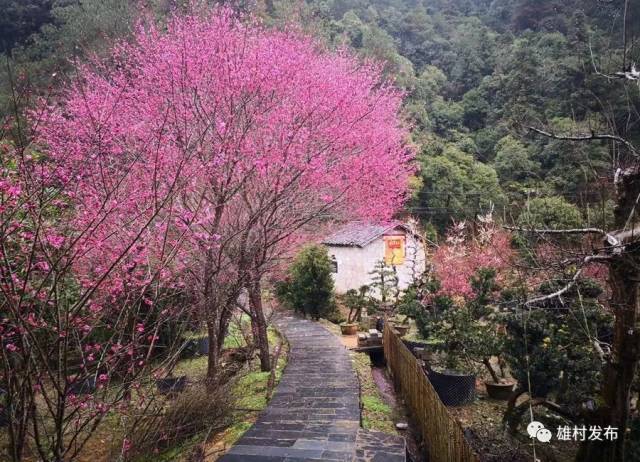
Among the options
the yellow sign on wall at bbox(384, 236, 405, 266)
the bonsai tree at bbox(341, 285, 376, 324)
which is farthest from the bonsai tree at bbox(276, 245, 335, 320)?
the yellow sign on wall at bbox(384, 236, 405, 266)

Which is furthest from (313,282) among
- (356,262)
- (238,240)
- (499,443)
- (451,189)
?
(451,189)

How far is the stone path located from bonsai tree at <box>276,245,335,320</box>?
5335mm

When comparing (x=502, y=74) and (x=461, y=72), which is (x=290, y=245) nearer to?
(x=502, y=74)

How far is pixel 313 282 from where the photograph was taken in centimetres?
1481

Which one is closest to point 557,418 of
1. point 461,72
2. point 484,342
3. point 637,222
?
point 484,342

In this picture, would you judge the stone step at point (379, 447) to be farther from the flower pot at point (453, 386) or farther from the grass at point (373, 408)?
the flower pot at point (453, 386)

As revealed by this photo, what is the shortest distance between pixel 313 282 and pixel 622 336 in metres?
11.4

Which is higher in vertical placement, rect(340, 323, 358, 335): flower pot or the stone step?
rect(340, 323, 358, 335): flower pot

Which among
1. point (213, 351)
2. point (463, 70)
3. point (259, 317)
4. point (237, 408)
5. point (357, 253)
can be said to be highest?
point (463, 70)

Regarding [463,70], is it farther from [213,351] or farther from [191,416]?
[191,416]

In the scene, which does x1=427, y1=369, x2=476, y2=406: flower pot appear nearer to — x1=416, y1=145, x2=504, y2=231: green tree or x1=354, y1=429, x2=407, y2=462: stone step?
x1=354, y1=429, x2=407, y2=462: stone step

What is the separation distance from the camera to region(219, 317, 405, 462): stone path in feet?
15.6

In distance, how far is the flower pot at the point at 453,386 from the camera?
23.5 feet

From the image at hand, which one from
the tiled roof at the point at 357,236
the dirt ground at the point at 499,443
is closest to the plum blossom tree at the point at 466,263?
the tiled roof at the point at 357,236
